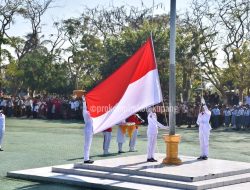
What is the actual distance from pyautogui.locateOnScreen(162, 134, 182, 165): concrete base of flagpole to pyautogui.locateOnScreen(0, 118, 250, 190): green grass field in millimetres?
2631

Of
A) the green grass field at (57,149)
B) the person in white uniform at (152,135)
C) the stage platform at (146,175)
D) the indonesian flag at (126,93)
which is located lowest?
the stage platform at (146,175)

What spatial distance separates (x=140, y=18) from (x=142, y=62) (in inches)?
1357

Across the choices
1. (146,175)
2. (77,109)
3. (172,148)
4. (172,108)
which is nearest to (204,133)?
(172,148)

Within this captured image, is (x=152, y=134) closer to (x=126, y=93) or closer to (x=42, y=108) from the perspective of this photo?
(x=126, y=93)

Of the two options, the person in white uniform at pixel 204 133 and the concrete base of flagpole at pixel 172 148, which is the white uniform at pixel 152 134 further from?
the person in white uniform at pixel 204 133

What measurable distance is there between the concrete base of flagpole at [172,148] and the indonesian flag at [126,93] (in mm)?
946

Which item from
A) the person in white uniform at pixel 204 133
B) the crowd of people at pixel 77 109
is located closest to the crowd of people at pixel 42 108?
the crowd of people at pixel 77 109

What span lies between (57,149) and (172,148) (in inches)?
236

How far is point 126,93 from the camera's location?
12375 millimetres

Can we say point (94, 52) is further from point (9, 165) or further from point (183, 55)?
point (9, 165)

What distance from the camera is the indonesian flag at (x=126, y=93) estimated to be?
1216 cm

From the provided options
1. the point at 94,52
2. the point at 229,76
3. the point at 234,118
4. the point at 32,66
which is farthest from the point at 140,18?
the point at 234,118

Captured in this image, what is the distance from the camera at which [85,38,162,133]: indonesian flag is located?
12164 mm

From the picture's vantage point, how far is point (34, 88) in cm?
4469
